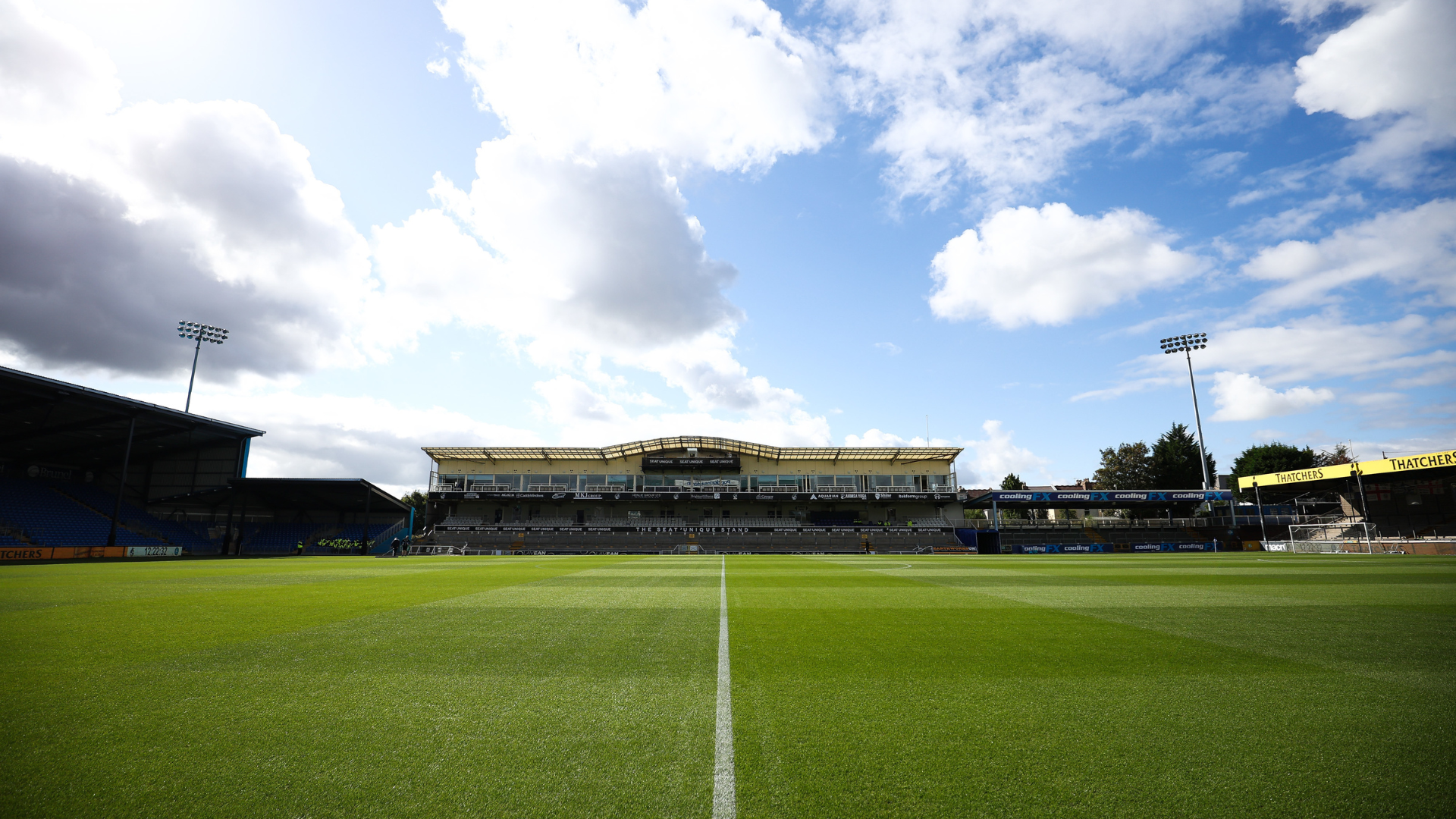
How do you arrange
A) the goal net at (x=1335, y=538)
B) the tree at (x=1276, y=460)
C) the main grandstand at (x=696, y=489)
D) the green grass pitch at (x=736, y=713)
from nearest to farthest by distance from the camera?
the green grass pitch at (x=736, y=713) → the goal net at (x=1335, y=538) → the main grandstand at (x=696, y=489) → the tree at (x=1276, y=460)

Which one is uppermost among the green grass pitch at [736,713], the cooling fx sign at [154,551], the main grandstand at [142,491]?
the main grandstand at [142,491]

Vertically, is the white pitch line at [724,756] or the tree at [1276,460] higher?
the tree at [1276,460]

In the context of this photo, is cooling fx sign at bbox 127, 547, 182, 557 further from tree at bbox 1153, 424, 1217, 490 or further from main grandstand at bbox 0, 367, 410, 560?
tree at bbox 1153, 424, 1217, 490

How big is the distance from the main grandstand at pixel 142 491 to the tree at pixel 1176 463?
288ft

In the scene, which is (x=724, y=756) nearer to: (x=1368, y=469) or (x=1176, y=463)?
(x=1368, y=469)

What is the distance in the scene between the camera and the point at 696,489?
197 ft

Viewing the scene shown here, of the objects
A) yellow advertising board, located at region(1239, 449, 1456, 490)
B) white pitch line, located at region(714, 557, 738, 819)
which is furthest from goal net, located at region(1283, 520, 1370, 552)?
white pitch line, located at region(714, 557, 738, 819)

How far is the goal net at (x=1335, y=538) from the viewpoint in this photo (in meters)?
38.4

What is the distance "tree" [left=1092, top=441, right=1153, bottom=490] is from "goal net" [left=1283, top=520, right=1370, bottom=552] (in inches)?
1123

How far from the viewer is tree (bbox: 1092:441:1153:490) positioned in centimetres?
7725

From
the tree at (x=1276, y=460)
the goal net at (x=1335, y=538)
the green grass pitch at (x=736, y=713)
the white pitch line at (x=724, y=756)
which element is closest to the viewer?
the white pitch line at (x=724, y=756)

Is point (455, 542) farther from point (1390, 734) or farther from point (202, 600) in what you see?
point (1390, 734)

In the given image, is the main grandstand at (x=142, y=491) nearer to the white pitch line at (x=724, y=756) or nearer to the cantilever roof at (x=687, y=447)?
the cantilever roof at (x=687, y=447)

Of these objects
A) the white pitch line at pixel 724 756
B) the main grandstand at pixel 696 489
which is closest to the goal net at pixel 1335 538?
the main grandstand at pixel 696 489
